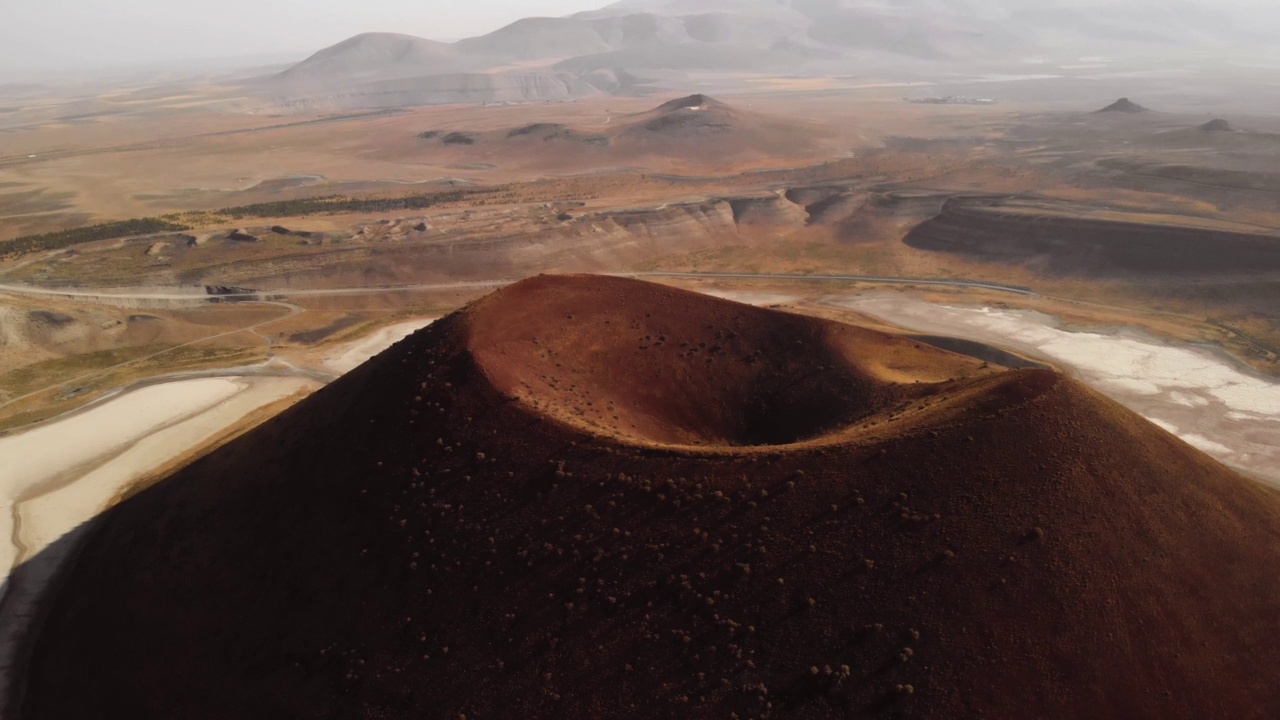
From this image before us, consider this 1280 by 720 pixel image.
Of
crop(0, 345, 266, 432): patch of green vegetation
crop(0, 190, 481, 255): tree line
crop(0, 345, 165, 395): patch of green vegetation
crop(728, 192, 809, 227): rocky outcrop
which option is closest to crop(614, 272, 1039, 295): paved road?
crop(728, 192, 809, 227): rocky outcrop

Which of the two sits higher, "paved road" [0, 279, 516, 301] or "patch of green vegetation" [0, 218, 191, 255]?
"patch of green vegetation" [0, 218, 191, 255]

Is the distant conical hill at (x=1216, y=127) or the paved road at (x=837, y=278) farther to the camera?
the distant conical hill at (x=1216, y=127)

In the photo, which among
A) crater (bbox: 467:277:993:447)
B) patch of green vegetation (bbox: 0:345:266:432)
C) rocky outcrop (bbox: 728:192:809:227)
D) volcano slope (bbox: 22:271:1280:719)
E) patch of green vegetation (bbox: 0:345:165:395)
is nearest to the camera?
volcano slope (bbox: 22:271:1280:719)

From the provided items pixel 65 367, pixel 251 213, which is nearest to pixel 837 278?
pixel 65 367

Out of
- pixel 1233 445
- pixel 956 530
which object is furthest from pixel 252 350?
pixel 1233 445

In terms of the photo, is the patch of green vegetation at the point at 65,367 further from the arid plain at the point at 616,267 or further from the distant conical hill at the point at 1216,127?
the distant conical hill at the point at 1216,127

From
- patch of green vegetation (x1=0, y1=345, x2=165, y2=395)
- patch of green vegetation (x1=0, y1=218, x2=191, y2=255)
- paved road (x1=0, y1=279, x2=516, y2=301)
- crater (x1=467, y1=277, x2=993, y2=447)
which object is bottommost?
patch of green vegetation (x1=0, y1=345, x2=165, y2=395)

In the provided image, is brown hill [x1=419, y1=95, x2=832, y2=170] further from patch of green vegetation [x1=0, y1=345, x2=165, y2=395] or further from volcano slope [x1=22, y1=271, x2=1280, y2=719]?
volcano slope [x1=22, y1=271, x2=1280, y2=719]

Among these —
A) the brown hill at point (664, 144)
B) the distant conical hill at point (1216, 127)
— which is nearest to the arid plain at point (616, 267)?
the distant conical hill at point (1216, 127)
